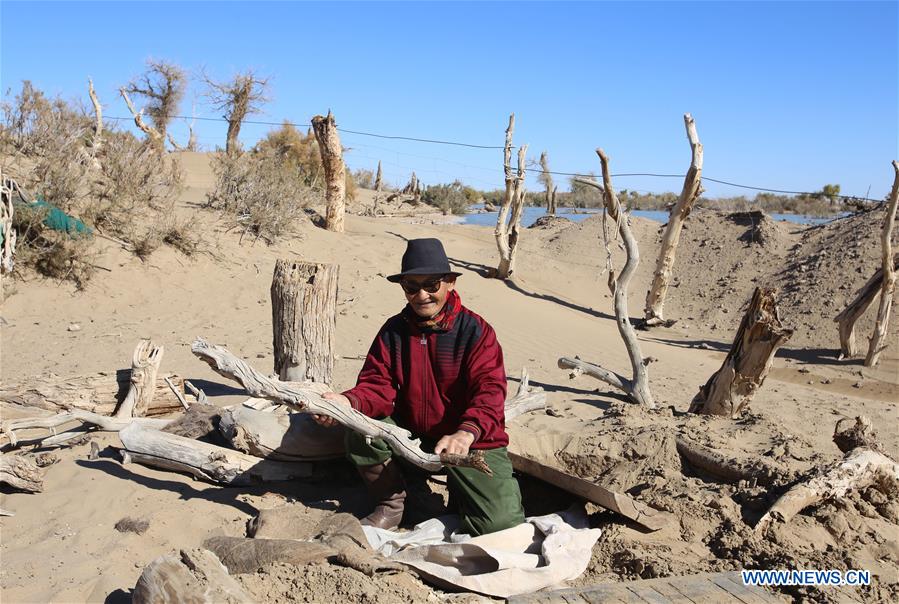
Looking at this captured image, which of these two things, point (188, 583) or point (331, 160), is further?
point (331, 160)

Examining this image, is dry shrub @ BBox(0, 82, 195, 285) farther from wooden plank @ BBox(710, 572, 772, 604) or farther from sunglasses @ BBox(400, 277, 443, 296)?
wooden plank @ BBox(710, 572, 772, 604)

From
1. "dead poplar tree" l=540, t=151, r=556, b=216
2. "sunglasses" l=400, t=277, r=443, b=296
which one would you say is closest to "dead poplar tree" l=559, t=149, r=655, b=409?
"sunglasses" l=400, t=277, r=443, b=296

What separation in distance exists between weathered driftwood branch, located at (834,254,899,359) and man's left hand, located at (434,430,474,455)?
8714 mm

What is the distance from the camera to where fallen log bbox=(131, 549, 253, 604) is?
2.62 metres

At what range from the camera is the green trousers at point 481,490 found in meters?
3.59

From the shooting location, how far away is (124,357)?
24.6 ft

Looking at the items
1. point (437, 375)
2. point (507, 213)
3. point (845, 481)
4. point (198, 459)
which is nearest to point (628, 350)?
point (845, 481)

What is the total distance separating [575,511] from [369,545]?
1.18 meters

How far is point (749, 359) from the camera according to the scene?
18.8 feet

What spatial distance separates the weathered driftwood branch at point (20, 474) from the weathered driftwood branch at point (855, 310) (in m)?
10.1

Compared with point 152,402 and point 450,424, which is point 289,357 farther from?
point 450,424

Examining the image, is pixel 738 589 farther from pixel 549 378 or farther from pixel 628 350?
pixel 549 378

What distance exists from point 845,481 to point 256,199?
11.2 metres

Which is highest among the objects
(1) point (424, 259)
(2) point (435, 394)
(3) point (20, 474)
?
(1) point (424, 259)
